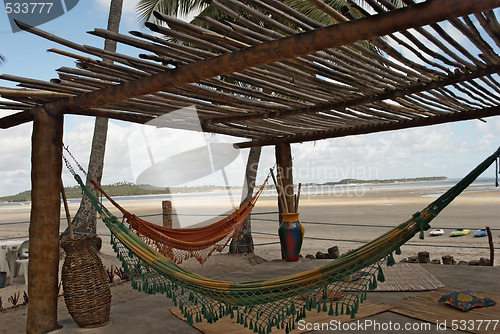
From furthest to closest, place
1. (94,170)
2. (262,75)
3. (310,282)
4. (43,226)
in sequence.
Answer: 1. (94,170)
2. (43,226)
3. (262,75)
4. (310,282)

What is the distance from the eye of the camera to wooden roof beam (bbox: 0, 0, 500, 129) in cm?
123

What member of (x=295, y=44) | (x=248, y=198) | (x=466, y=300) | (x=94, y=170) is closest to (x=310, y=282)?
(x=295, y=44)

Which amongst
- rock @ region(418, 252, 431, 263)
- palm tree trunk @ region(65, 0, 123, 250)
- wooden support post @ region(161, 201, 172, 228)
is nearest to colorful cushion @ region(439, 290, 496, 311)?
rock @ region(418, 252, 431, 263)

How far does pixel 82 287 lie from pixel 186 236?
934 mm

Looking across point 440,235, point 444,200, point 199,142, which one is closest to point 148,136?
point 199,142

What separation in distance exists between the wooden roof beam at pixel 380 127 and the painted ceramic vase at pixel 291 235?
0.72m

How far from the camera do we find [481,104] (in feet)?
9.57

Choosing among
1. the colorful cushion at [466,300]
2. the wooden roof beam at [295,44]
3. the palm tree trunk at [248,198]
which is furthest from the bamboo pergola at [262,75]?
the palm tree trunk at [248,198]

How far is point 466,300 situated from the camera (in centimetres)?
233

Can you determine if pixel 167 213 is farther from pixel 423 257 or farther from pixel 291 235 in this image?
pixel 423 257

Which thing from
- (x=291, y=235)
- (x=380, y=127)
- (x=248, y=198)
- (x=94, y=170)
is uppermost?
(x=380, y=127)

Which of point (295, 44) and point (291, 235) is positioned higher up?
point (295, 44)

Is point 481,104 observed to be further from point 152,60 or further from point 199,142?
point 199,142

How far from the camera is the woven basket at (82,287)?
2.27 meters
